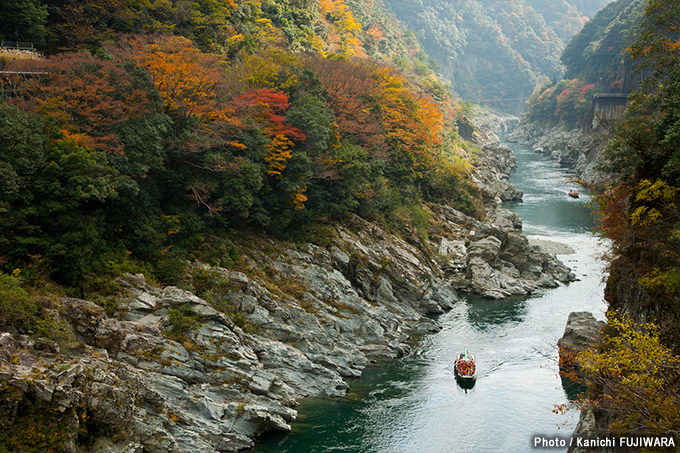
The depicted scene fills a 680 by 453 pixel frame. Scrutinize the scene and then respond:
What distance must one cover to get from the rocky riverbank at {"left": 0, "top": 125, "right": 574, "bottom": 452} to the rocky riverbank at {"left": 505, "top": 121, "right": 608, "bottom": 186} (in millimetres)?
40401

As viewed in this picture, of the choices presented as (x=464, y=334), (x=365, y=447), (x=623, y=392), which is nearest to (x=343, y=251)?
(x=464, y=334)

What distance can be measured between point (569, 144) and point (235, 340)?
355 ft

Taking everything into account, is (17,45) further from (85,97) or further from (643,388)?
(643,388)

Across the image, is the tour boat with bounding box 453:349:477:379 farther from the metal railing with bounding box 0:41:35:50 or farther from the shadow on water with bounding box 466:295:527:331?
the metal railing with bounding box 0:41:35:50

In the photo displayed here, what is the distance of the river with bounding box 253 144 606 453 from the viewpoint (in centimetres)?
2638

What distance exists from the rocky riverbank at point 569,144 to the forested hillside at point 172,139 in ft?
136

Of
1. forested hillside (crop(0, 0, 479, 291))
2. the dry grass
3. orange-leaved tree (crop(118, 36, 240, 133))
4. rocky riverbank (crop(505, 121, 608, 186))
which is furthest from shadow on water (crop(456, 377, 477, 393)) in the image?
rocky riverbank (crop(505, 121, 608, 186))

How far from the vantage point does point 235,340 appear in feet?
90.7

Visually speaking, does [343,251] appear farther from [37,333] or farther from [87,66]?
[37,333]

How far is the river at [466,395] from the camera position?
26375mm

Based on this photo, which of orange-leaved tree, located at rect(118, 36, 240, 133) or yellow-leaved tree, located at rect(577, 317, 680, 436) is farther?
orange-leaved tree, located at rect(118, 36, 240, 133)

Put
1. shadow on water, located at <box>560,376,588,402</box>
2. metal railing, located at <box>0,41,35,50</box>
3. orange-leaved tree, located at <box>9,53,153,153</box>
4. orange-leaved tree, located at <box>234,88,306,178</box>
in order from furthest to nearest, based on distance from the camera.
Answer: orange-leaved tree, located at <box>234,88,306,178</box>
metal railing, located at <box>0,41,35,50</box>
shadow on water, located at <box>560,376,588,402</box>
orange-leaved tree, located at <box>9,53,153,153</box>

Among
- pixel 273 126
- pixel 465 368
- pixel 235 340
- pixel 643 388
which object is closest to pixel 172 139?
pixel 273 126

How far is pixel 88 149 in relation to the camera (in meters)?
25.8
